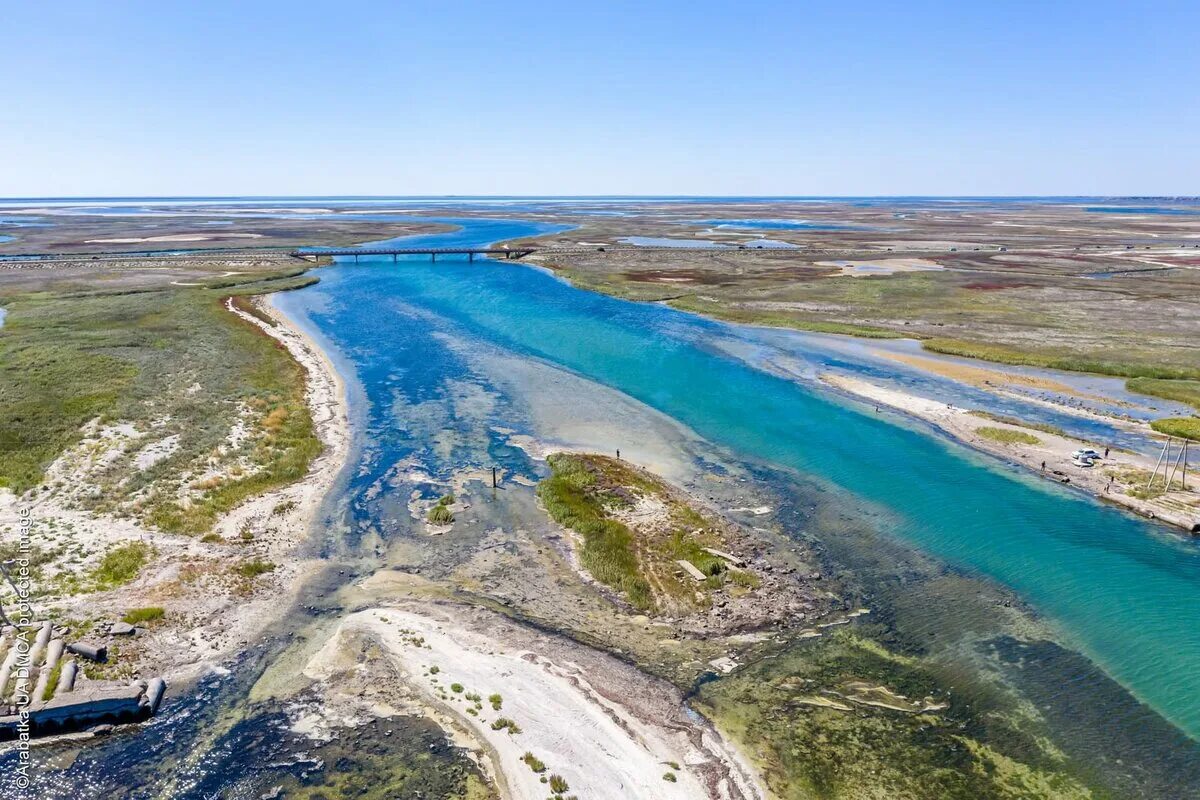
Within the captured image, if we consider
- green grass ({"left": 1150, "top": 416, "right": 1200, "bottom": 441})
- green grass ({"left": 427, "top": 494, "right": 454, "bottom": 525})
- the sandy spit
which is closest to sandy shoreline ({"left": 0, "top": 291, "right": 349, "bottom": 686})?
the sandy spit

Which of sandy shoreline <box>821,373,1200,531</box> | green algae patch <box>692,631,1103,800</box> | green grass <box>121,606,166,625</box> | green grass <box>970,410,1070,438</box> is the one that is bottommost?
green algae patch <box>692,631,1103,800</box>

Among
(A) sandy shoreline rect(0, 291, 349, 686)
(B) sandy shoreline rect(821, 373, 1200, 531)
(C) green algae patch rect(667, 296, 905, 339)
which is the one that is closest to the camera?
(A) sandy shoreline rect(0, 291, 349, 686)

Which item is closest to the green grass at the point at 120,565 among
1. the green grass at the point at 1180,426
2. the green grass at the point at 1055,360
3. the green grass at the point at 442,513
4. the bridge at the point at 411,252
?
the green grass at the point at 442,513

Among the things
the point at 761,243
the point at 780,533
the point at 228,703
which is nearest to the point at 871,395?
the point at 780,533

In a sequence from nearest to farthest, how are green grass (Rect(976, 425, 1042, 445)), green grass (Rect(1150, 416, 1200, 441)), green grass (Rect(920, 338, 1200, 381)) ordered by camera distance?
green grass (Rect(976, 425, 1042, 445)) < green grass (Rect(1150, 416, 1200, 441)) < green grass (Rect(920, 338, 1200, 381))

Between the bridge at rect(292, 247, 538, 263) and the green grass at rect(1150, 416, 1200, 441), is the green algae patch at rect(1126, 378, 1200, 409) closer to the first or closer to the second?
the green grass at rect(1150, 416, 1200, 441)

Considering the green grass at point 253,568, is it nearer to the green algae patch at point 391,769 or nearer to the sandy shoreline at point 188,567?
the sandy shoreline at point 188,567

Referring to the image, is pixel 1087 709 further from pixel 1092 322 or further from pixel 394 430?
pixel 1092 322
